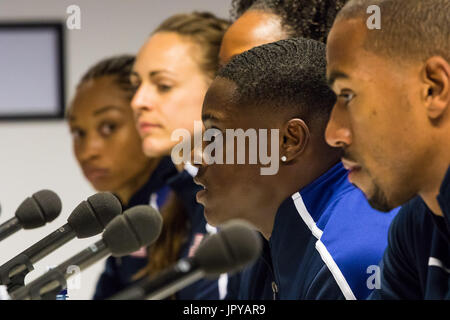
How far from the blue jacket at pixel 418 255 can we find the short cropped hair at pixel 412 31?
0.50 ft

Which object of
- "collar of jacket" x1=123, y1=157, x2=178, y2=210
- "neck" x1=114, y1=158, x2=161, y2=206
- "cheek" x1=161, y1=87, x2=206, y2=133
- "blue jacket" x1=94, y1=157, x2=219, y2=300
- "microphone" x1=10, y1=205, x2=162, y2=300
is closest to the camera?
"microphone" x1=10, y1=205, x2=162, y2=300

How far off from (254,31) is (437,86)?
56 centimetres

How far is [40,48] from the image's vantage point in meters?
2.29

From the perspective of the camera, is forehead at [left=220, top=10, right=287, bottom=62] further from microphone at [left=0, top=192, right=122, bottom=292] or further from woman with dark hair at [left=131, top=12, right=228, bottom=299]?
microphone at [left=0, top=192, right=122, bottom=292]

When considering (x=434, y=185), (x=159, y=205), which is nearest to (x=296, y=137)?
(x=434, y=185)

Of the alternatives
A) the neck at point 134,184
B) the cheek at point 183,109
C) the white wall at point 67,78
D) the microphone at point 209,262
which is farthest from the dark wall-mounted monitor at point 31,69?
the microphone at point 209,262

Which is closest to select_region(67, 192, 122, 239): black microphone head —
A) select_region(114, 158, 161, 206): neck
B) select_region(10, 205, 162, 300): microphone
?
Answer: select_region(10, 205, 162, 300): microphone

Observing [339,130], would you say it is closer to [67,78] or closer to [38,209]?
[38,209]

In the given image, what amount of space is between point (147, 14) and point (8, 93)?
0.49m

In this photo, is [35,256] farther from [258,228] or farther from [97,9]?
[97,9]

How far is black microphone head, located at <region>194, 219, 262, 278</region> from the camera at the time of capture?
2.18 feet

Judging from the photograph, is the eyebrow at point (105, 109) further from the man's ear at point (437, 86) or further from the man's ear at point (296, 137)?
the man's ear at point (437, 86)

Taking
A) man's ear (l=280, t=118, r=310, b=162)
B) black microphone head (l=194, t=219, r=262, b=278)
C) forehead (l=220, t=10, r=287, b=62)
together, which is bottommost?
black microphone head (l=194, t=219, r=262, b=278)
